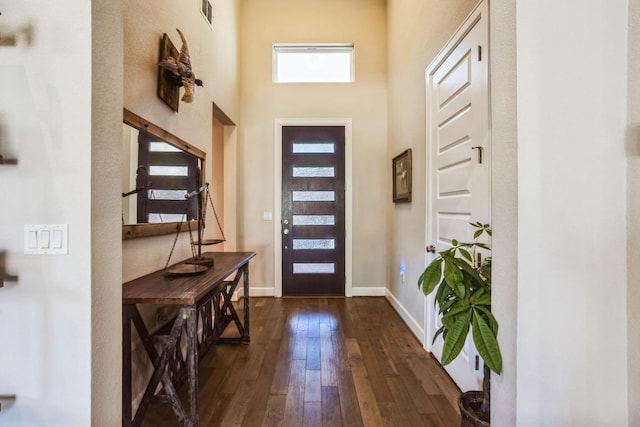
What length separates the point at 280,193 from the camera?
12.9ft

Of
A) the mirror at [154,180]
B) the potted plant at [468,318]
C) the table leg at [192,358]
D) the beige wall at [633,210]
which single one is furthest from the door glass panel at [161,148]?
the beige wall at [633,210]

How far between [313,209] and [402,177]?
130 centimetres

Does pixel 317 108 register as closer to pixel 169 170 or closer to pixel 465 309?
pixel 169 170

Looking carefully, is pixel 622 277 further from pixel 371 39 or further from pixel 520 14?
pixel 371 39

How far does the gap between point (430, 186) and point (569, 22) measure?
148 cm

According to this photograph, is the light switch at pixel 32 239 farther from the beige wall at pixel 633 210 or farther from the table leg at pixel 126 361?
the beige wall at pixel 633 210

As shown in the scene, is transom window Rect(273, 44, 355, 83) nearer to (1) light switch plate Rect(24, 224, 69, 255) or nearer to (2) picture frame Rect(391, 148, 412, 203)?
(2) picture frame Rect(391, 148, 412, 203)

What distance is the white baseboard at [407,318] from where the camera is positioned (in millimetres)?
2611

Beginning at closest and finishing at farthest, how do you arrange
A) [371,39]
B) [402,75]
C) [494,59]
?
[494,59]
[402,75]
[371,39]

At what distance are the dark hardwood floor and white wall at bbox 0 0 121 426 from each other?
90 cm

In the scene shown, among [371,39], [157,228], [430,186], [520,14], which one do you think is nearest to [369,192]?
[430,186]

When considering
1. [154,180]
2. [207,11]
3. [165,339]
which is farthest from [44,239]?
[207,11]

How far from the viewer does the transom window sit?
3977mm

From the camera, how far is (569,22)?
963 mm
